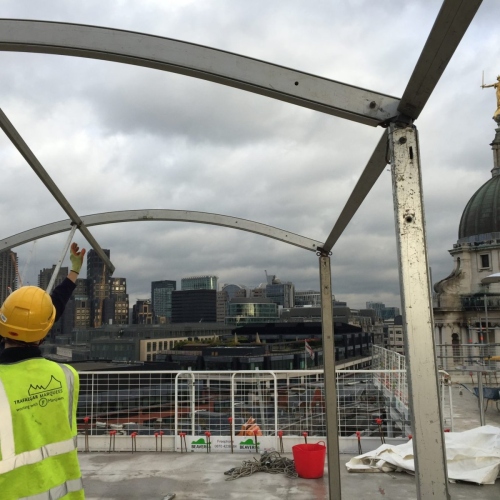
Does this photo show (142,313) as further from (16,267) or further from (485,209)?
(16,267)

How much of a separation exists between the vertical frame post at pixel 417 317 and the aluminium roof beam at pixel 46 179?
269cm

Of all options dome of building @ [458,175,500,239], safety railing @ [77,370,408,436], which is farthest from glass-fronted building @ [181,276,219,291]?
safety railing @ [77,370,408,436]

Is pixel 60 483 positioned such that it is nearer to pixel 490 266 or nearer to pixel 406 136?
pixel 406 136

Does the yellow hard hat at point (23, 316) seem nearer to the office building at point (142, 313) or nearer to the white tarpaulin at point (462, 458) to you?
the white tarpaulin at point (462, 458)

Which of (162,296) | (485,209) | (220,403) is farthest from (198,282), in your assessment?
(220,403)

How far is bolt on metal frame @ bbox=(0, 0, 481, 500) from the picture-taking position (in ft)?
6.14

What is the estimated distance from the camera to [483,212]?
38125mm

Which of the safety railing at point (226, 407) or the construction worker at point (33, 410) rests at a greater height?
the construction worker at point (33, 410)

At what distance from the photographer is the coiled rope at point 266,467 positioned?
Result: 6.12 meters

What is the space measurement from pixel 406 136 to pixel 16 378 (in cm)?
191

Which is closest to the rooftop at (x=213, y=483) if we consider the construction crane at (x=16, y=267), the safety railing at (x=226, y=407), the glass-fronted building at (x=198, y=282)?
the safety railing at (x=226, y=407)

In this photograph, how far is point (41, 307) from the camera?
2205 mm

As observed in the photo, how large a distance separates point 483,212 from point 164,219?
3806cm

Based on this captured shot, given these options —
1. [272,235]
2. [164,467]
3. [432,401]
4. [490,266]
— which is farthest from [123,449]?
[490,266]
